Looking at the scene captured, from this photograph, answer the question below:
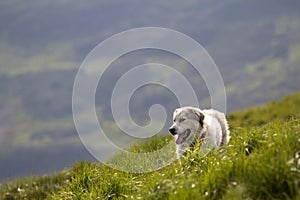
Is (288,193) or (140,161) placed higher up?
(140,161)

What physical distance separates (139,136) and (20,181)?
5.05m

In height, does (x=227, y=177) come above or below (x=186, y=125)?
below

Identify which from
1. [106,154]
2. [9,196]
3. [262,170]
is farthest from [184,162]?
[9,196]

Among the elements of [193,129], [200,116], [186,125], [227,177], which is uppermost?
[200,116]

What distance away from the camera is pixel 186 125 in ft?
49.4

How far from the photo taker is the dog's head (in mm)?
14977

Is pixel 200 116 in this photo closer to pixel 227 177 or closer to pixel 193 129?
pixel 193 129

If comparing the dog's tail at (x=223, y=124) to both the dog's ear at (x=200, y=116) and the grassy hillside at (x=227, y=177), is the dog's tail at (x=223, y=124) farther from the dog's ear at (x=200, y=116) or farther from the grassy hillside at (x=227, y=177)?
the grassy hillside at (x=227, y=177)

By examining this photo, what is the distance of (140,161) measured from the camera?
44.8ft

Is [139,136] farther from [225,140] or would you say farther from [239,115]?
[239,115]

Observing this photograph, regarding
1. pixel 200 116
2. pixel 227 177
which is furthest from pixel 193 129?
pixel 227 177

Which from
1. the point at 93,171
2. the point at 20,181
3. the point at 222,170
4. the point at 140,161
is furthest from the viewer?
the point at 20,181

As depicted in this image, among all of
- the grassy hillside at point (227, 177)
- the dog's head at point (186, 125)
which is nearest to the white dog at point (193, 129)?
the dog's head at point (186, 125)

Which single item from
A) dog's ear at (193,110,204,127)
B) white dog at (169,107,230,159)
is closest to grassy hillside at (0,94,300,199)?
white dog at (169,107,230,159)
